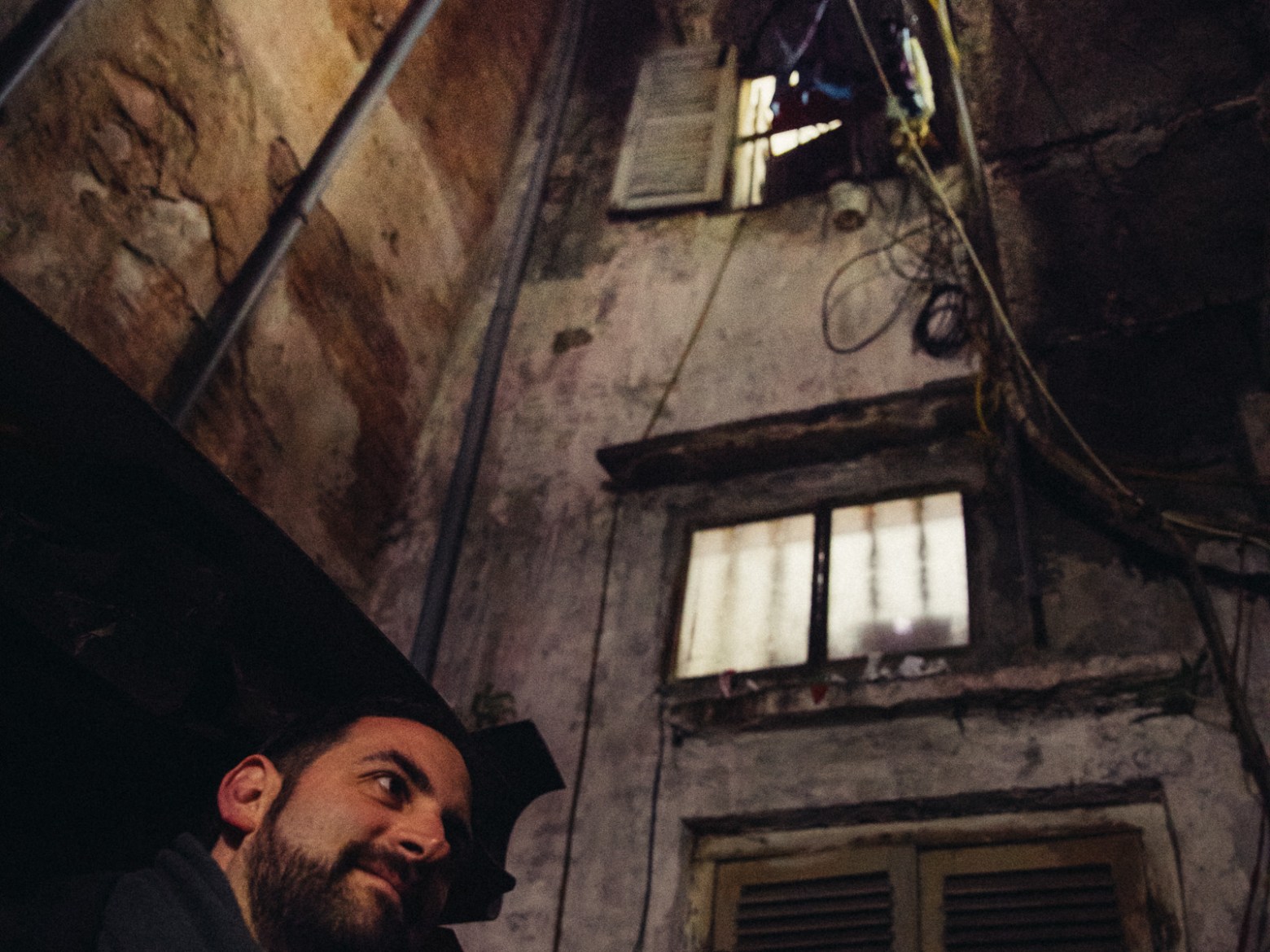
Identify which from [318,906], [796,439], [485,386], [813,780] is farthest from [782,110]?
[318,906]

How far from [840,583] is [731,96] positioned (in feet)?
18.1

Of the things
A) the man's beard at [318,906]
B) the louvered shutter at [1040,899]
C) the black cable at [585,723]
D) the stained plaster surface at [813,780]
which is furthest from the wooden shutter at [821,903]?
the man's beard at [318,906]

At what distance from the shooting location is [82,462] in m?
2.51

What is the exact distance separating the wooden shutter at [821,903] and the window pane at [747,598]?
114cm

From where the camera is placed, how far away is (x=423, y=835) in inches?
113

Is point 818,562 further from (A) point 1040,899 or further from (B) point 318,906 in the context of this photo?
(B) point 318,906

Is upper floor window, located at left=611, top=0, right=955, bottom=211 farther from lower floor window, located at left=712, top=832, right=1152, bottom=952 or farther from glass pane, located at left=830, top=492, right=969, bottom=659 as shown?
lower floor window, located at left=712, top=832, right=1152, bottom=952

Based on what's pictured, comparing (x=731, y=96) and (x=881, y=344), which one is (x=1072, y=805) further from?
(x=731, y=96)

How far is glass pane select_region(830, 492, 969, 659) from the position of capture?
19.1 ft

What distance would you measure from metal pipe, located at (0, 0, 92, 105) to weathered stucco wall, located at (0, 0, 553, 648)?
0.56 ft

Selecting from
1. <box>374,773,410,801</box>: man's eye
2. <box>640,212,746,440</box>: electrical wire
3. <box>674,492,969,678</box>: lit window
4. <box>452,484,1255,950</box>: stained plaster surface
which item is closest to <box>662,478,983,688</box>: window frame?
<box>674,492,969,678</box>: lit window

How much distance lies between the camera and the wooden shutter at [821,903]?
4.91 meters

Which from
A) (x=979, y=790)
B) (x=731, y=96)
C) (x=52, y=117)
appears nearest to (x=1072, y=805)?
(x=979, y=790)

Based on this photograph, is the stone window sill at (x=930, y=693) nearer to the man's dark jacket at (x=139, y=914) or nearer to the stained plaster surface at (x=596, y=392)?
the stained plaster surface at (x=596, y=392)
